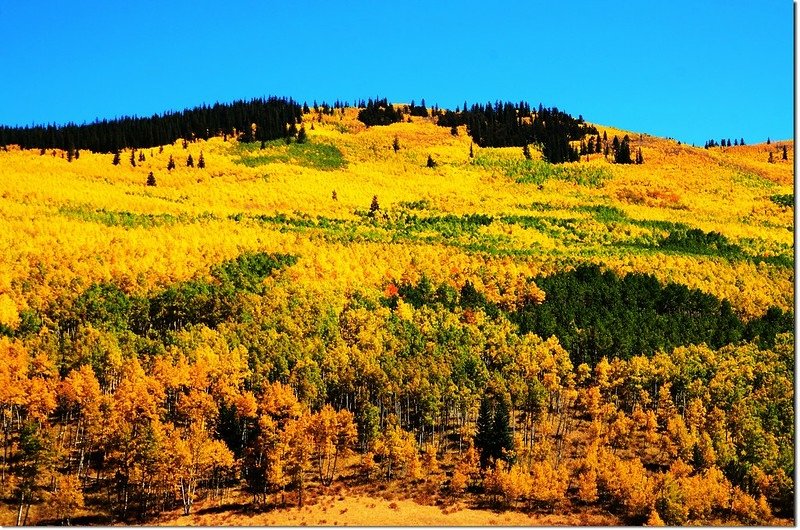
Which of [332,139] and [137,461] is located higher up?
[332,139]

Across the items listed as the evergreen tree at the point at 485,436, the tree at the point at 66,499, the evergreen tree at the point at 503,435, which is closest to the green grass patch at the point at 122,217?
the tree at the point at 66,499

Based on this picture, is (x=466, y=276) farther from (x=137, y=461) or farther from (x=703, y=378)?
(x=137, y=461)

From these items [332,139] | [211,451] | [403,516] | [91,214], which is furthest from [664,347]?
[332,139]

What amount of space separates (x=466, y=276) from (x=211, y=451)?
123ft

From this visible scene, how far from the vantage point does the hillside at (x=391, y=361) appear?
49500 millimetres

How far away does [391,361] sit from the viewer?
59625 mm

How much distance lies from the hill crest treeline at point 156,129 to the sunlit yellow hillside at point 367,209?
720cm

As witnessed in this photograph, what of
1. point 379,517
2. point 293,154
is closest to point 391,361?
point 379,517

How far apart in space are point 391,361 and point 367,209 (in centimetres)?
7036

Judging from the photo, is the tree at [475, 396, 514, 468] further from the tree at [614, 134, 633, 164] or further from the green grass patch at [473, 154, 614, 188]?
the tree at [614, 134, 633, 164]

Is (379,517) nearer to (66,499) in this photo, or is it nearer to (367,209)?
(66,499)

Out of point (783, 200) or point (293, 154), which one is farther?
point (293, 154)

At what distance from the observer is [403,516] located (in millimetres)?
48406

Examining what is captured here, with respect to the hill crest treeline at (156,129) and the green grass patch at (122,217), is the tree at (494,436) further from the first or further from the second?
the hill crest treeline at (156,129)
